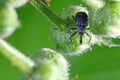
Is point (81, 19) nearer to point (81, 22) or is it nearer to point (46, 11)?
point (81, 22)

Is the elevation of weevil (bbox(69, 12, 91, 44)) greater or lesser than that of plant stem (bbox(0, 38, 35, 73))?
greater

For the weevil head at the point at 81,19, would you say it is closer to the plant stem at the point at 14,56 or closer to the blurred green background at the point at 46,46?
the plant stem at the point at 14,56

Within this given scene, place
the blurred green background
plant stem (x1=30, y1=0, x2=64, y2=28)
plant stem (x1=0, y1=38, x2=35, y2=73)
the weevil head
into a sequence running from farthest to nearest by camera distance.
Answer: the blurred green background
the weevil head
plant stem (x1=30, y1=0, x2=64, y2=28)
plant stem (x1=0, y1=38, x2=35, y2=73)

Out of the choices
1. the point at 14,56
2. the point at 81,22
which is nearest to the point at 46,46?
the point at 81,22

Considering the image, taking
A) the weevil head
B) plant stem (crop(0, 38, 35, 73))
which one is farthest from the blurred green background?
plant stem (crop(0, 38, 35, 73))

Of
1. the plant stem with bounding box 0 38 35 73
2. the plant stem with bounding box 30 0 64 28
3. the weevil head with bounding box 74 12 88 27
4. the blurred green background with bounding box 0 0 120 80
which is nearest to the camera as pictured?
the plant stem with bounding box 0 38 35 73

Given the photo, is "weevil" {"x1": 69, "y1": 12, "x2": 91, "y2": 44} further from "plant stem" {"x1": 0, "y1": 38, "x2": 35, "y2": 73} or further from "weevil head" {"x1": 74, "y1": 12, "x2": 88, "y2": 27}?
"plant stem" {"x1": 0, "y1": 38, "x2": 35, "y2": 73}

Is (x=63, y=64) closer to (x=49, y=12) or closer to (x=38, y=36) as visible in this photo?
(x=49, y=12)

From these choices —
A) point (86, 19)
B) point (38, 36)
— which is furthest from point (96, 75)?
point (86, 19)

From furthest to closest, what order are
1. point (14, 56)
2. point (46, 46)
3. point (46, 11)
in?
point (46, 46)
point (46, 11)
point (14, 56)

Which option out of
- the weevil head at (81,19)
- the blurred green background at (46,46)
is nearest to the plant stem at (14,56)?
the weevil head at (81,19)
